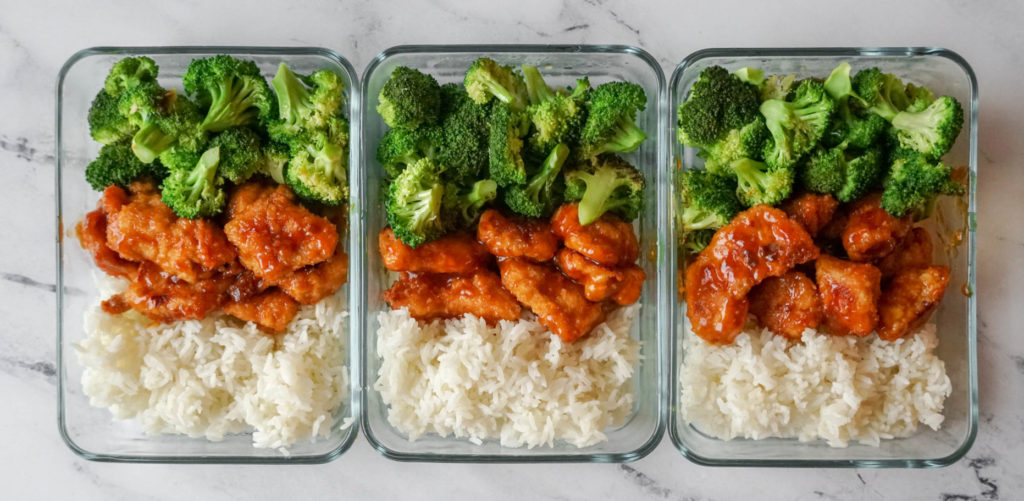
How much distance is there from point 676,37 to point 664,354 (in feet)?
4.92

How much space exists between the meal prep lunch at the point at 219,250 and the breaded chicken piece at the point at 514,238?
0.62m

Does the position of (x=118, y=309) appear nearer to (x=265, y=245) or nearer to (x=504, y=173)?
(x=265, y=245)

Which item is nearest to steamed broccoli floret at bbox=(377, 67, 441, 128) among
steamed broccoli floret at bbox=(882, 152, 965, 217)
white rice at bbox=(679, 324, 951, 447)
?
white rice at bbox=(679, 324, 951, 447)

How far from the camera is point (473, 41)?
3572 mm

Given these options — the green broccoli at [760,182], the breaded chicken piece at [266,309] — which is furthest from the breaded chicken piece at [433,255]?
the green broccoli at [760,182]

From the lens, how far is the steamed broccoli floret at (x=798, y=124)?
294 centimetres

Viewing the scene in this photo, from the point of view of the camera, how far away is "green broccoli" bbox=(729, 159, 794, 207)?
2.96 metres

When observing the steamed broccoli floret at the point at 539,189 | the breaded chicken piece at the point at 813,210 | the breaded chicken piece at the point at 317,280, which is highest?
the steamed broccoli floret at the point at 539,189

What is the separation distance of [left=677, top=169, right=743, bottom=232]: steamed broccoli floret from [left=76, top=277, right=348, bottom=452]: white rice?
1505 mm

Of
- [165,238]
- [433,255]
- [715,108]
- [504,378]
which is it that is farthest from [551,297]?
[165,238]

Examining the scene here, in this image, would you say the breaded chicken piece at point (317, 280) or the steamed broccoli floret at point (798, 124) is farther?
the breaded chicken piece at point (317, 280)

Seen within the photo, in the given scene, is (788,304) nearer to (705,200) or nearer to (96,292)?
(705,200)

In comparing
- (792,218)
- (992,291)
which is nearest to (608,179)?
(792,218)

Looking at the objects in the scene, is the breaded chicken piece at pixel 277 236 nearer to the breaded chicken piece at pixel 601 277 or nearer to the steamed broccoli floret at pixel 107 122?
the steamed broccoli floret at pixel 107 122
